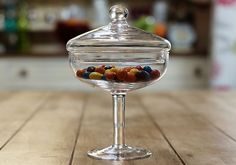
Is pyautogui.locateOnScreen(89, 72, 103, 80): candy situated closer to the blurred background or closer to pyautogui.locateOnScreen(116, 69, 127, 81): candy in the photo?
pyautogui.locateOnScreen(116, 69, 127, 81): candy

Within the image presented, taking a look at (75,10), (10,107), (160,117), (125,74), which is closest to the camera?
(125,74)

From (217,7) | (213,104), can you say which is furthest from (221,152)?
(217,7)

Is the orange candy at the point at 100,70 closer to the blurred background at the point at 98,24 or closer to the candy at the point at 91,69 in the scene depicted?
the candy at the point at 91,69

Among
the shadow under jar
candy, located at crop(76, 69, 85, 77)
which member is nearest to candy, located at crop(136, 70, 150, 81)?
the shadow under jar

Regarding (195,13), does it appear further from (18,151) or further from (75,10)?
(18,151)

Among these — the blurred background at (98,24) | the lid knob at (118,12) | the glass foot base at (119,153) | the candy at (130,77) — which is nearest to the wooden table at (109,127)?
the glass foot base at (119,153)
